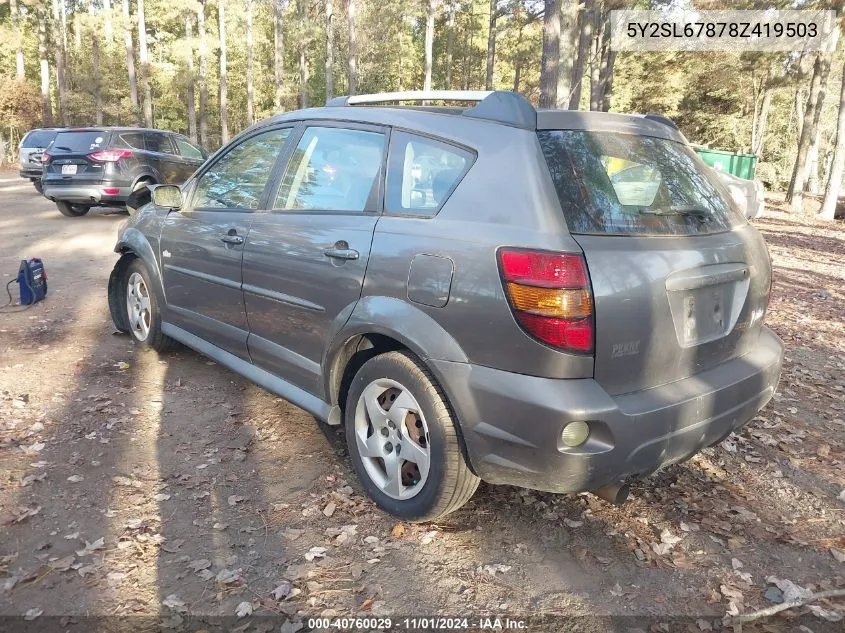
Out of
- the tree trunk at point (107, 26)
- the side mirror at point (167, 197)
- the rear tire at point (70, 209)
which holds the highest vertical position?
the tree trunk at point (107, 26)

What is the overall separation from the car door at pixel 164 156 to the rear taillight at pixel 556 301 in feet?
40.4

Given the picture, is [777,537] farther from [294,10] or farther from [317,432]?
[294,10]

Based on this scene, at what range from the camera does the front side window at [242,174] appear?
12.3 ft

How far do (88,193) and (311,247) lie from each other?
36.2 ft

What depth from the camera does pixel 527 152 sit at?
2553 millimetres

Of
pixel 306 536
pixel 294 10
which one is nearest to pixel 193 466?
pixel 306 536

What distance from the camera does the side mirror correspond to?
431 centimetres

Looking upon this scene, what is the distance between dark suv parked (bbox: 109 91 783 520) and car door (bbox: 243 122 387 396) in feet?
0.04

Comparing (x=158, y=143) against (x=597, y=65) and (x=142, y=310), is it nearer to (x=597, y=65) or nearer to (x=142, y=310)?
(x=142, y=310)

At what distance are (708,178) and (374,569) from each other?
2.51 metres

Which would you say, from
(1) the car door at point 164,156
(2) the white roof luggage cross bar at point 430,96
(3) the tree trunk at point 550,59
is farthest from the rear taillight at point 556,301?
(1) the car door at point 164,156

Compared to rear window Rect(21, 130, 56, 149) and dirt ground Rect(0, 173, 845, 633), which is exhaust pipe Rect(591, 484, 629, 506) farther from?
rear window Rect(21, 130, 56, 149)

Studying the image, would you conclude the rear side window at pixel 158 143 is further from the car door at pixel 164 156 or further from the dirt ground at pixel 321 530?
the dirt ground at pixel 321 530

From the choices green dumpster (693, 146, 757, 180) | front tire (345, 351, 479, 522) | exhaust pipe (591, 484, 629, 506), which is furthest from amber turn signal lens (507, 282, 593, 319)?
green dumpster (693, 146, 757, 180)
